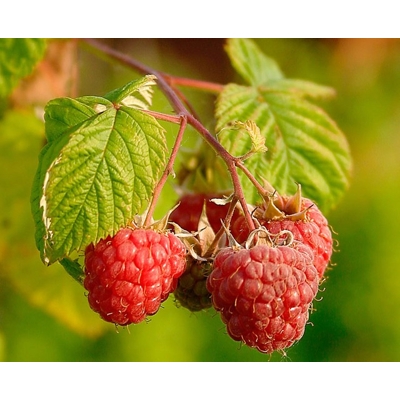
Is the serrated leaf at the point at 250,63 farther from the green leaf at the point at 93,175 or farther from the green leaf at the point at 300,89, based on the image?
the green leaf at the point at 93,175

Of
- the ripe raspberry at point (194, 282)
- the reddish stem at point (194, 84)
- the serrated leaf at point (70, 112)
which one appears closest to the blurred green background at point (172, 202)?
the reddish stem at point (194, 84)

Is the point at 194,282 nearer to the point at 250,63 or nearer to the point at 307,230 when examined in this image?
the point at 307,230

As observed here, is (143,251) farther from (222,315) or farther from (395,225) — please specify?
(395,225)

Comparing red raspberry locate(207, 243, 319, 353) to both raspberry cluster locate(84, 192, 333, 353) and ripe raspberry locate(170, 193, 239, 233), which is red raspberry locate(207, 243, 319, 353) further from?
ripe raspberry locate(170, 193, 239, 233)

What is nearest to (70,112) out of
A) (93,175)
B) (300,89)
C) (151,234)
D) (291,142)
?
(93,175)

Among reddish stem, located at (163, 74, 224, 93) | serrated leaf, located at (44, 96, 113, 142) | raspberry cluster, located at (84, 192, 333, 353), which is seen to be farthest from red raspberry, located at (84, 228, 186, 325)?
reddish stem, located at (163, 74, 224, 93)

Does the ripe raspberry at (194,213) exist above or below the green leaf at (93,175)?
below
